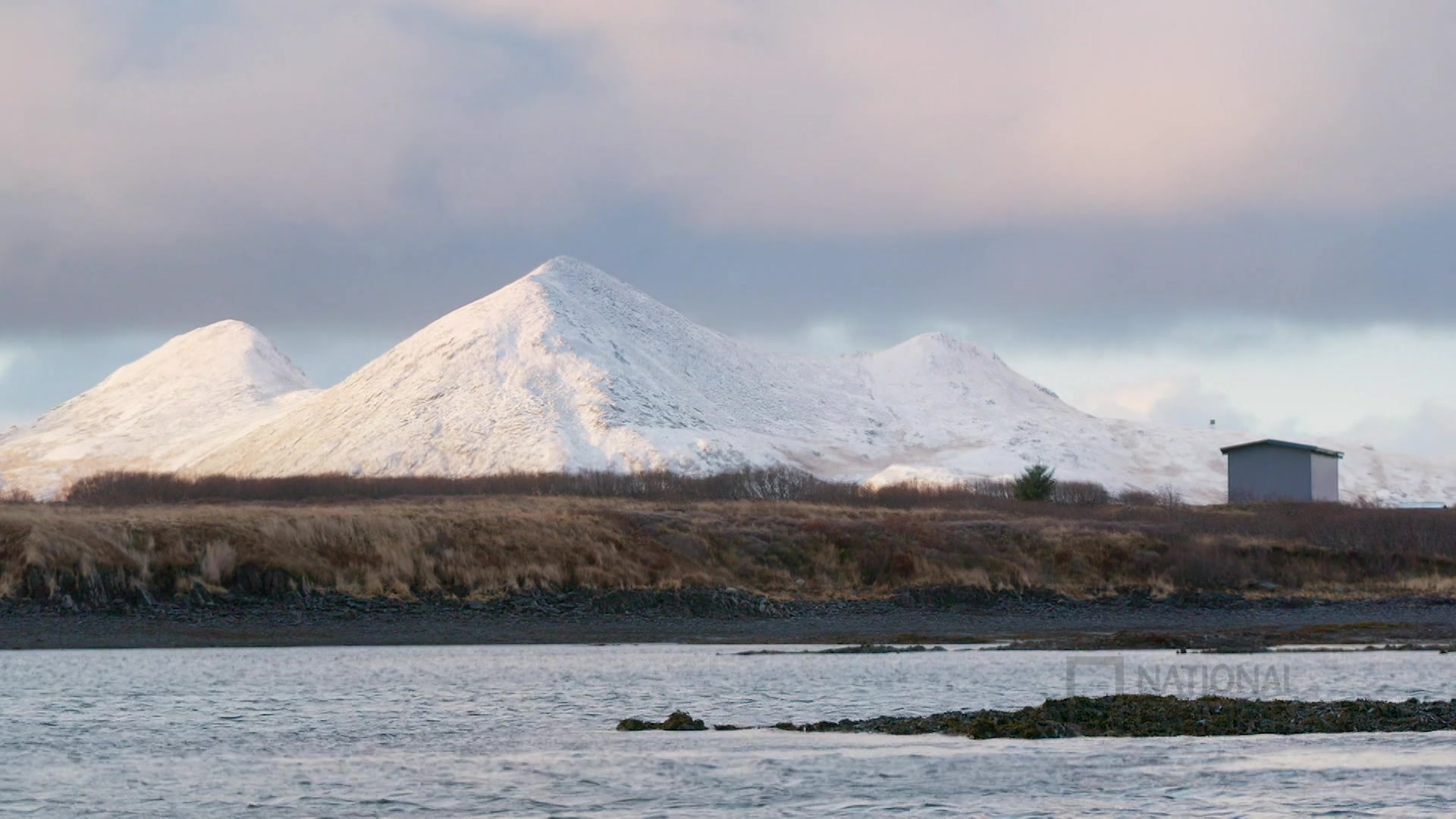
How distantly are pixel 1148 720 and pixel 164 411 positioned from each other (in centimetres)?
15482

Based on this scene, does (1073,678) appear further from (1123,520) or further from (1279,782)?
(1123,520)

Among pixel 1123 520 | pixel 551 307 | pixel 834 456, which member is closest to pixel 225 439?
pixel 551 307

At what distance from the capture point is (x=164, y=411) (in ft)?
531

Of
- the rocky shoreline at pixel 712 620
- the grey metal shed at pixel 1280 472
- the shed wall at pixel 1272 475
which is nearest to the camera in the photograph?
the rocky shoreline at pixel 712 620

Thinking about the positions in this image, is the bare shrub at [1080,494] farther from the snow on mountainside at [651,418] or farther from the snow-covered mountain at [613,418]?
the snow on mountainside at [651,418]

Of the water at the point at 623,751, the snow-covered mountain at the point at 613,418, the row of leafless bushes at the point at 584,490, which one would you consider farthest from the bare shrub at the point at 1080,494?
the water at the point at 623,751

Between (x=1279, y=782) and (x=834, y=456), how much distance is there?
4782 inches

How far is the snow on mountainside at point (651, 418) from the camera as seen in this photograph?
123 meters

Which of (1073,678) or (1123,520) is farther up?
(1123,520)

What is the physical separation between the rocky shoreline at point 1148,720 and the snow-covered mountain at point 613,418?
86.4 m

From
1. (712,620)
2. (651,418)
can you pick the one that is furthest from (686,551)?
(651,418)

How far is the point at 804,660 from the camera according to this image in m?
29.6

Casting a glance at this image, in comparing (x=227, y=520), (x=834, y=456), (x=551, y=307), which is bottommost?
(x=227, y=520)

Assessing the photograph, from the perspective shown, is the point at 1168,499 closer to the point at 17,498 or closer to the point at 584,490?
the point at 584,490
